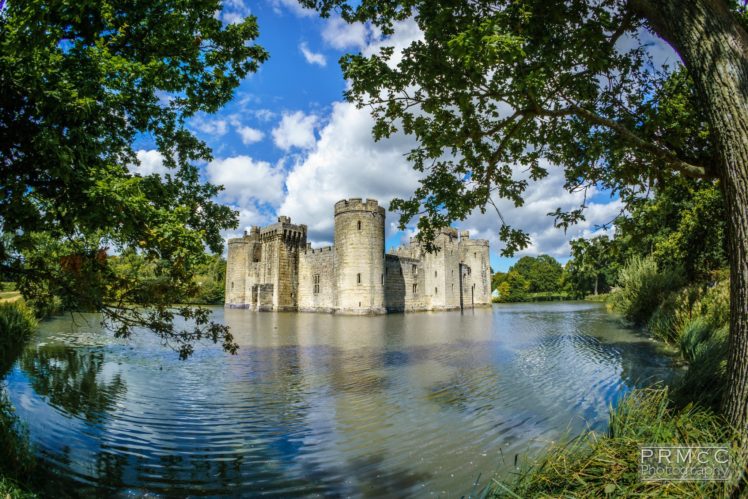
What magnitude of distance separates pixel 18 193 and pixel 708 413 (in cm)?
615

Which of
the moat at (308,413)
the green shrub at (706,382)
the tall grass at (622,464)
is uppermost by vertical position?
the green shrub at (706,382)

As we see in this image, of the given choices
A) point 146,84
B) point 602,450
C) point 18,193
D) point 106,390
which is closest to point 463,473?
point 602,450

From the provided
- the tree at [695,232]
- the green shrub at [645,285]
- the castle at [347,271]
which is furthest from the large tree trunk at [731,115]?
the castle at [347,271]

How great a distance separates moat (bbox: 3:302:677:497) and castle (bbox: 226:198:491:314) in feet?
60.3

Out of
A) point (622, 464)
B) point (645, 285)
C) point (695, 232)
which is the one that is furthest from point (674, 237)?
point (622, 464)

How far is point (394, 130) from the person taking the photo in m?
5.27

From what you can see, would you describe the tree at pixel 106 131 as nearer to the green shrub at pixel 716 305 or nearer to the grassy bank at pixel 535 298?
the green shrub at pixel 716 305

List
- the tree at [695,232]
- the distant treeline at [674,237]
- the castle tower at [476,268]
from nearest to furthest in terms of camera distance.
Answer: the distant treeline at [674,237]
the tree at [695,232]
the castle tower at [476,268]

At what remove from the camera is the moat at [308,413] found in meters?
3.84

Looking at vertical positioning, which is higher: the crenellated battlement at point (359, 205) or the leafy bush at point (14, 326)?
the crenellated battlement at point (359, 205)

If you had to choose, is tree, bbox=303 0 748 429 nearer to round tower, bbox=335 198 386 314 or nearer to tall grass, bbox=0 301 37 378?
tall grass, bbox=0 301 37 378

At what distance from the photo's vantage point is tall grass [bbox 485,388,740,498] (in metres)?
2.48

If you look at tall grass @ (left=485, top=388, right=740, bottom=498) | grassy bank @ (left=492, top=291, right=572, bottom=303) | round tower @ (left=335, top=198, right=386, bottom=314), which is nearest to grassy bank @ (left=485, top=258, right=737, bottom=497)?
tall grass @ (left=485, top=388, right=740, bottom=498)

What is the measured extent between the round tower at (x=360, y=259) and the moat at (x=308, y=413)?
18.1m
